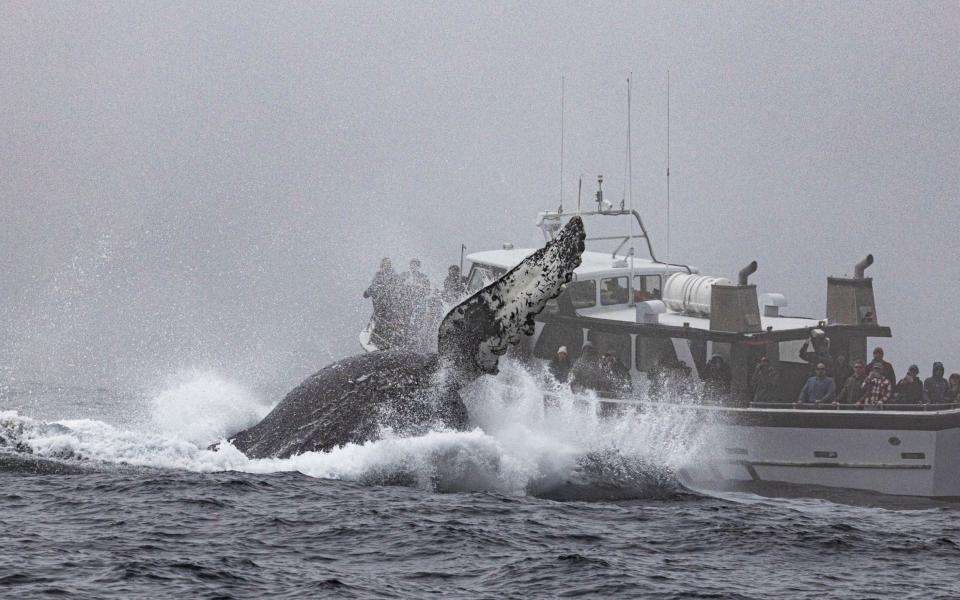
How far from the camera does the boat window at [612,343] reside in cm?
2364


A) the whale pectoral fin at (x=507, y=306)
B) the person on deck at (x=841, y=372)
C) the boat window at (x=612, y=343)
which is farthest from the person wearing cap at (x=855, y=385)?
the whale pectoral fin at (x=507, y=306)

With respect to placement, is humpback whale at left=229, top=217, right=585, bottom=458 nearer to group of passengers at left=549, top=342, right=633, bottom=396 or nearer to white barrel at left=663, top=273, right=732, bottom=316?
group of passengers at left=549, top=342, right=633, bottom=396

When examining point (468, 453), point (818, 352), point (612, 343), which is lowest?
point (468, 453)

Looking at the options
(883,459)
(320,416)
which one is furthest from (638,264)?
(320,416)

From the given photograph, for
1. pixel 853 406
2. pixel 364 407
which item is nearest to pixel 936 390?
pixel 853 406

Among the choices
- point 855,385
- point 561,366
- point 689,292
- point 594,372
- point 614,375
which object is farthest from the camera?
point 689,292

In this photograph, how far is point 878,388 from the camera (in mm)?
20891

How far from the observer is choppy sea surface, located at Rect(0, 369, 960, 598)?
11875 millimetres

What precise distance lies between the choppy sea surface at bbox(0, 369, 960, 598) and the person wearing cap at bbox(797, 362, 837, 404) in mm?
1720

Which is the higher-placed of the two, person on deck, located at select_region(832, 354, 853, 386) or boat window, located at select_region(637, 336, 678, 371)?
boat window, located at select_region(637, 336, 678, 371)

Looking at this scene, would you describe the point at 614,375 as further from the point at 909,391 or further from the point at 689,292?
the point at 909,391

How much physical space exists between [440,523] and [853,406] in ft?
30.6

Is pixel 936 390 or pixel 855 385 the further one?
pixel 855 385

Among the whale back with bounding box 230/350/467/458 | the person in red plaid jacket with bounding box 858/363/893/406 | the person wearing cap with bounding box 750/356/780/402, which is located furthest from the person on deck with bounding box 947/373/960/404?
the whale back with bounding box 230/350/467/458
